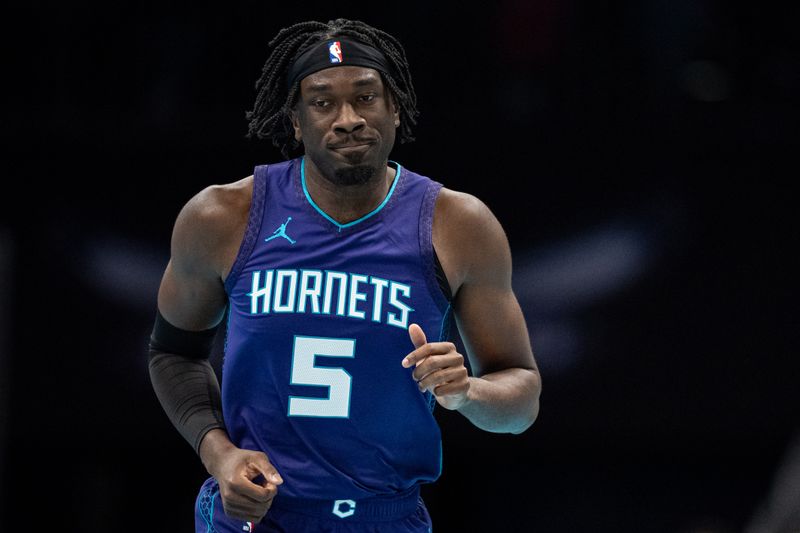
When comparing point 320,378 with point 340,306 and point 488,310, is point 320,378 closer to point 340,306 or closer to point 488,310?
point 340,306

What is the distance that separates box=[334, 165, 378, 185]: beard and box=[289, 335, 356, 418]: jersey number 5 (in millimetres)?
386

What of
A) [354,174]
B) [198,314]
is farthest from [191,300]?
[354,174]

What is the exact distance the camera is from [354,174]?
117 inches

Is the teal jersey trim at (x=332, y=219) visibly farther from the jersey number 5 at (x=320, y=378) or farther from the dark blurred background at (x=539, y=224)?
the dark blurred background at (x=539, y=224)

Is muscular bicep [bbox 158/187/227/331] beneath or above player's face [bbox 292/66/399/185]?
beneath

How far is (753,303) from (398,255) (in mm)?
2725

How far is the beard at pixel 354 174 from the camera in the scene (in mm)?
2963

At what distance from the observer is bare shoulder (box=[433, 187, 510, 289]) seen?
3020 mm

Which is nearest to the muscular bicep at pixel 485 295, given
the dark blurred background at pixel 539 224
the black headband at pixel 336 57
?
the black headband at pixel 336 57

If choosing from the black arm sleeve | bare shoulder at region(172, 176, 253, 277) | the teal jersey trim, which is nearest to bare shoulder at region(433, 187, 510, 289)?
the teal jersey trim

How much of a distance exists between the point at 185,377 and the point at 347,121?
2.63 feet

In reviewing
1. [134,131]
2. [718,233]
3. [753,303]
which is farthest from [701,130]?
[134,131]

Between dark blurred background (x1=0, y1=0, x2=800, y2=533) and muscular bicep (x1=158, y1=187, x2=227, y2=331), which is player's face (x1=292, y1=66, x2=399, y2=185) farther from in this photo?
dark blurred background (x1=0, y1=0, x2=800, y2=533)

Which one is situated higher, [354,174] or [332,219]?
[354,174]
